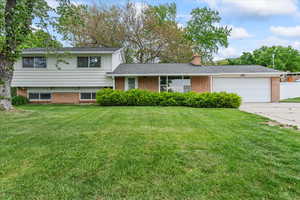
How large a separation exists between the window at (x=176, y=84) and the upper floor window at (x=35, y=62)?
30.9 ft

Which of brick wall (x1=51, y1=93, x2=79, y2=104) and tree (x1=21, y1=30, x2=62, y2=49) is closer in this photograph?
tree (x1=21, y1=30, x2=62, y2=49)

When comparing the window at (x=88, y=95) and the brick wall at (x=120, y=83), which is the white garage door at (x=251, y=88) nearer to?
the brick wall at (x=120, y=83)

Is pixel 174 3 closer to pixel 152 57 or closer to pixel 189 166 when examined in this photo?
pixel 152 57

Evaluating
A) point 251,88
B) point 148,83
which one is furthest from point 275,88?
point 148,83

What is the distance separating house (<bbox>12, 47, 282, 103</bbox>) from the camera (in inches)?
565

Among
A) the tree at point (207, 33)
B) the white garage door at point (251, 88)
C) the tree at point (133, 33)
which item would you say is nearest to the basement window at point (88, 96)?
the tree at point (133, 33)

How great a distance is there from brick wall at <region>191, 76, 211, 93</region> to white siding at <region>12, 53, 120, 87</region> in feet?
22.0

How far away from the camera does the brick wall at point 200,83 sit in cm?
1516

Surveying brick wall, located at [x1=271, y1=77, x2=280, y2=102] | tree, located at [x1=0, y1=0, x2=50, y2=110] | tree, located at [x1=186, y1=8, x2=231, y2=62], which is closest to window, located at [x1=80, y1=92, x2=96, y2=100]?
tree, located at [x1=0, y1=0, x2=50, y2=110]

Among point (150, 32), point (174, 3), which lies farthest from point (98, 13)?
point (174, 3)

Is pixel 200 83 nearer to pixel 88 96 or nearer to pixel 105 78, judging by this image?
pixel 105 78

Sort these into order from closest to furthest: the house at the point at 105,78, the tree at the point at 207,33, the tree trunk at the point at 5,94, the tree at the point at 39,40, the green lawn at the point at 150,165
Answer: the green lawn at the point at 150,165, the tree at the point at 39,40, the tree trunk at the point at 5,94, the house at the point at 105,78, the tree at the point at 207,33

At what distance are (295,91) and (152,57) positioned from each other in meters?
15.2

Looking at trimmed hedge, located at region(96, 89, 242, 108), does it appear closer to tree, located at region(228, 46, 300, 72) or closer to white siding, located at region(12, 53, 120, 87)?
white siding, located at region(12, 53, 120, 87)
